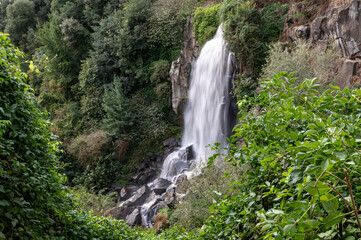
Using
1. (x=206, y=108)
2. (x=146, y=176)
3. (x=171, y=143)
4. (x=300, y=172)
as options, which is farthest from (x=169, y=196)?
(x=300, y=172)

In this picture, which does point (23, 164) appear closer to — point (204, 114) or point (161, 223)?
point (161, 223)

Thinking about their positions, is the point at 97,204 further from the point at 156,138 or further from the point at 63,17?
the point at 63,17

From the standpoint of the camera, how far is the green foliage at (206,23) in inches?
554

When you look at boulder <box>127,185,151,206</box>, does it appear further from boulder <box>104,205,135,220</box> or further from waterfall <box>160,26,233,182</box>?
waterfall <box>160,26,233,182</box>

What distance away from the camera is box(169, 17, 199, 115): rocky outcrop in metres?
15.3

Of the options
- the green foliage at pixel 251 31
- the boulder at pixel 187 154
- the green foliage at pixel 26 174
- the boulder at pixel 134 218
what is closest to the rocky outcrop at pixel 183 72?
the boulder at pixel 187 154

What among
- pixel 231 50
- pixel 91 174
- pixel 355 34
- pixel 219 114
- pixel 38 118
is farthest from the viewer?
pixel 91 174

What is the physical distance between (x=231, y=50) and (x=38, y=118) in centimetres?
956

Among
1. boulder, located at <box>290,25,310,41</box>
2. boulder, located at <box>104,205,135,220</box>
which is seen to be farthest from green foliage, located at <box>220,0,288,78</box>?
boulder, located at <box>104,205,135,220</box>

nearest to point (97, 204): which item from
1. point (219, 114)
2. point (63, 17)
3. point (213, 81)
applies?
point (219, 114)

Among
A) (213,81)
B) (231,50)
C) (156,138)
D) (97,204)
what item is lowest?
(97,204)

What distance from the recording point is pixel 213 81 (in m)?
13.4

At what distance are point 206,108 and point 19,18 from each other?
25773mm

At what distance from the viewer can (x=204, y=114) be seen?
14117mm
